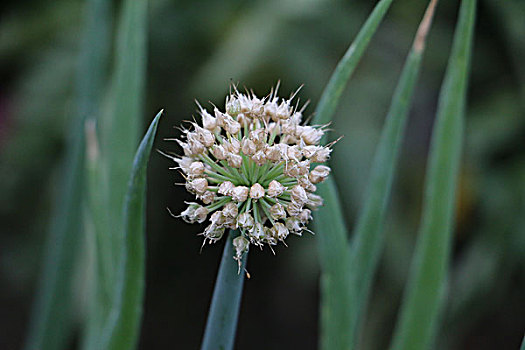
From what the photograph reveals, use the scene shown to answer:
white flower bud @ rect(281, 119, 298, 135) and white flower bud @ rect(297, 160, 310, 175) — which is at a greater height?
white flower bud @ rect(281, 119, 298, 135)

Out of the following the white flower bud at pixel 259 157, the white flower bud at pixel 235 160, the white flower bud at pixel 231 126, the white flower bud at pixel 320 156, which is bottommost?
the white flower bud at pixel 235 160

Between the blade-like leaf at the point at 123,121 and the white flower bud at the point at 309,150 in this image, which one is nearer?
the white flower bud at the point at 309,150

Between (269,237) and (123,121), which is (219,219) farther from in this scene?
(123,121)

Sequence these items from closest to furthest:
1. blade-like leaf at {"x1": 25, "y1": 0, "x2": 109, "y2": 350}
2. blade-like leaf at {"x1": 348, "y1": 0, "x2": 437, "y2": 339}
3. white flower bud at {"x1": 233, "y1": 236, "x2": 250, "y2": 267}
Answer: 1. white flower bud at {"x1": 233, "y1": 236, "x2": 250, "y2": 267}
2. blade-like leaf at {"x1": 348, "y1": 0, "x2": 437, "y2": 339}
3. blade-like leaf at {"x1": 25, "y1": 0, "x2": 109, "y2": 350}

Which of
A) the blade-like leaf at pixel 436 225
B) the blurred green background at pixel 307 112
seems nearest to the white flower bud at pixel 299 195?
the blade-like leaf at pixel 436 225

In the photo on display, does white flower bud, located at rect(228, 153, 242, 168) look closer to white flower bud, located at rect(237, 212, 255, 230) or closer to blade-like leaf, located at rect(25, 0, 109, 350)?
white flower bud, located at rect(237, 212, 255, 230)

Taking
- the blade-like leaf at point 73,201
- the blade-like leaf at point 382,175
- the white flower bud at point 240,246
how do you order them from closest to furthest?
the white flower bud at point 240,246 < the blade-like leaf at point 382,175 < the blade-like leaf at point 73,201


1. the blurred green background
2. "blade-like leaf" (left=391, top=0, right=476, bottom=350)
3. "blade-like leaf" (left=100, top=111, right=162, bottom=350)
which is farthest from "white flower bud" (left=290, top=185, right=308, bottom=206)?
the blurred green background

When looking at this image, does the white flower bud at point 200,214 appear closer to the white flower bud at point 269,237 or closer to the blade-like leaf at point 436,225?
the white flower bud at point 269,237

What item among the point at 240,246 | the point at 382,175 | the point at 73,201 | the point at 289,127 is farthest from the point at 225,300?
the point at 73,201
